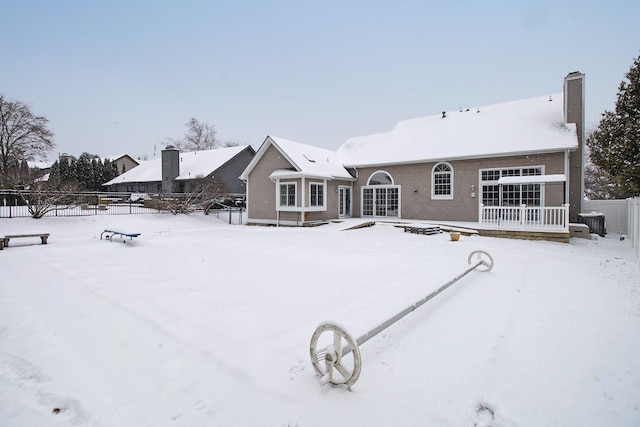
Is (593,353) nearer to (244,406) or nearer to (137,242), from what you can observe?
(244,406)

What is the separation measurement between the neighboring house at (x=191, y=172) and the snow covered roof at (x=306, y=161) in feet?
31.0

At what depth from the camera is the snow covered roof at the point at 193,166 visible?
88.5 ft

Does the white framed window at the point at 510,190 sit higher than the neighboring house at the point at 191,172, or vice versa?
the neighboring house at the point at 191,172

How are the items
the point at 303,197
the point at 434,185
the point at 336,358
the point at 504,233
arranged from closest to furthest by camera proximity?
1. the point at 336,358
2. the point at 504,233
3. the point at 303,197
4. the point at 434,185

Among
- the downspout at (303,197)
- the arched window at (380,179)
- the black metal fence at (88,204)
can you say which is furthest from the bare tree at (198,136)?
the arched window at (380,179)

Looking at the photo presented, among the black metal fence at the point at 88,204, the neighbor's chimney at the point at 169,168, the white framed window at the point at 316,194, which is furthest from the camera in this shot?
the neighbor's chimney at the point at 169,168

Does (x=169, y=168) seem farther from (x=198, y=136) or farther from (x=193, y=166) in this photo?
(x=198, y=136)

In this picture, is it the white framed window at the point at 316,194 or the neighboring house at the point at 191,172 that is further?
the neighboring house at the point at 191,172

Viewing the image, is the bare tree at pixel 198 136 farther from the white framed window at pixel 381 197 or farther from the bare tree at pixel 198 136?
the white framed window at pixel 381 197

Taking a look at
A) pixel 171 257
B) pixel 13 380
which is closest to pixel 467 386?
pixel 13 380

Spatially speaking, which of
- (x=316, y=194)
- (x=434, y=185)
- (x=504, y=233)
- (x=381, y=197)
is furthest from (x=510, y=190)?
(x=316, y=194)

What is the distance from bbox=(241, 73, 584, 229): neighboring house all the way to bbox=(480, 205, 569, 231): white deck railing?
0.31ft

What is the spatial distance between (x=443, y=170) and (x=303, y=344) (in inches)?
560

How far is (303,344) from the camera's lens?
3.39 meters
